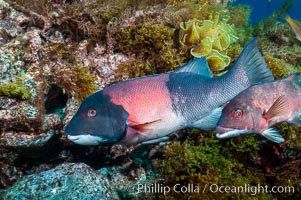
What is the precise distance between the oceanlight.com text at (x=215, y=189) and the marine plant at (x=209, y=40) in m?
1.96

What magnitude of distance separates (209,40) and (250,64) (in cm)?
198

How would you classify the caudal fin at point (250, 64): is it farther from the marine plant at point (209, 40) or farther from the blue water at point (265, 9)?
the blue water at point (265, 9)

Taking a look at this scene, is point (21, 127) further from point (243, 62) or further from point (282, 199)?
point (282, 199)

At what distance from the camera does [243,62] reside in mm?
2840

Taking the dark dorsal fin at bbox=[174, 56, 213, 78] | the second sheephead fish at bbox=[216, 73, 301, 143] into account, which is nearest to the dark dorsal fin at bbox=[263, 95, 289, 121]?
the second sheephead fish at bbox=[216, 73, 301, 143]

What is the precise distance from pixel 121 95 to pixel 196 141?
5.86ft

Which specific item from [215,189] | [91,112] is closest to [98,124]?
[91,112]

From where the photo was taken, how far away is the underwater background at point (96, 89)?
133 inches

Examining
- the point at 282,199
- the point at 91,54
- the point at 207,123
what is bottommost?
the point at 282,199

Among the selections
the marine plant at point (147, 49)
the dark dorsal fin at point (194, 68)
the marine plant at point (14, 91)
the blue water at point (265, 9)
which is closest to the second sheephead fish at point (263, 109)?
the dark dorsal fin at point (194, 68)

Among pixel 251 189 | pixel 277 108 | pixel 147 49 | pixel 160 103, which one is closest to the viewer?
pixel 160 103

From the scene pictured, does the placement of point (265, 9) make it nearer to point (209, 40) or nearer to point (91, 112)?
point (209, 40)

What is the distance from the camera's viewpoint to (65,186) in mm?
3215

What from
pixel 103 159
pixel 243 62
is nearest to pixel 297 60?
pixel 243 62
